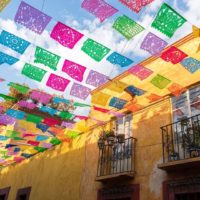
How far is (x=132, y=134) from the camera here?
8.70 m

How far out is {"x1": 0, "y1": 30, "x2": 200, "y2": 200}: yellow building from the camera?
6.80 metres

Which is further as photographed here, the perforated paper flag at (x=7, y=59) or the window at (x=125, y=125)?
the window at (x=125, y=125)

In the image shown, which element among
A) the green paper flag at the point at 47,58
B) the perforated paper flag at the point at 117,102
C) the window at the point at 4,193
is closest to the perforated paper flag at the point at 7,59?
the green paper flag at the point at 47,58

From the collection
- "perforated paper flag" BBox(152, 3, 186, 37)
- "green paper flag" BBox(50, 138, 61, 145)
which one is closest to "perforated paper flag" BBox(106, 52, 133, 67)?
"perforated paper flag" BBox(152, 3, 186, 37)

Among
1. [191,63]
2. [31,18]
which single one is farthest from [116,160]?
[31,18]

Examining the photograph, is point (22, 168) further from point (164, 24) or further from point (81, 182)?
point (164, 24)

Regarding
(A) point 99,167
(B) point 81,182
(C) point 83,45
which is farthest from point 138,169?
(C) point 83,45

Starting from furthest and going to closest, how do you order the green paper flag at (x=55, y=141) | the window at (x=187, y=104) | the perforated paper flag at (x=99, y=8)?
the green paper flag at (x=55, y=141) → the window at (x=187, y=104) → the perforated paper flag at (x=99, y=8)

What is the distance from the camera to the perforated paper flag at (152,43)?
5.99 meters

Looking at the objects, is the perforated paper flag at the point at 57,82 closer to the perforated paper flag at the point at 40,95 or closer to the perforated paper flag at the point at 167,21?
the perforated paper flag at the point at 40,95

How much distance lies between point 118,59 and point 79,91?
1.77 meters

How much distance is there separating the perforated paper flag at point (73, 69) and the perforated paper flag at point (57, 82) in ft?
1.41

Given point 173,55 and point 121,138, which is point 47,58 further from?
point 121,138

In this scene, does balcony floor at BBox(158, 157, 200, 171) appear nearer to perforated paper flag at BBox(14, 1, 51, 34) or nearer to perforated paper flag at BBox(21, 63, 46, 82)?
perforated paper flag at BBox(21, 63, 46, 82)
